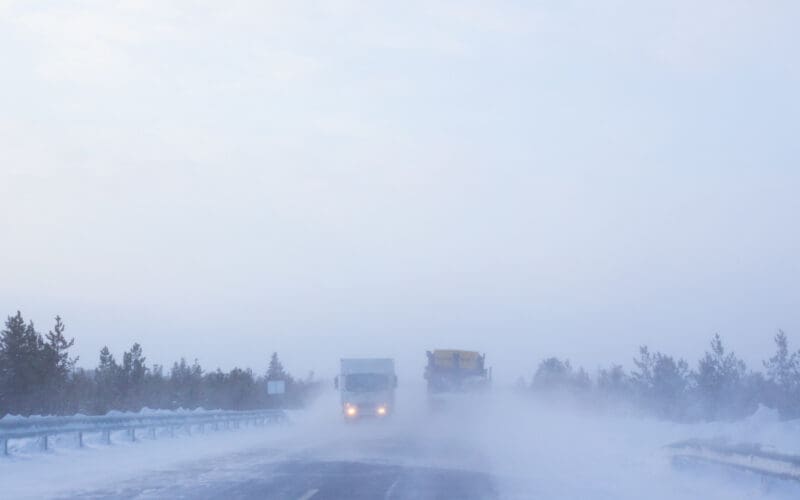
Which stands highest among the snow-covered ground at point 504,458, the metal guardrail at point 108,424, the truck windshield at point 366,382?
the truck windshield at point 366,382

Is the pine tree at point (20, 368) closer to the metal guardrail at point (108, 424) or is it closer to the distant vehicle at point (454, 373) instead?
the metal guardrail at point (108, 424)

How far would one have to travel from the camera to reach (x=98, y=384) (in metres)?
53.7

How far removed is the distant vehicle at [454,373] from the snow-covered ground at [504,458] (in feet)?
35.5

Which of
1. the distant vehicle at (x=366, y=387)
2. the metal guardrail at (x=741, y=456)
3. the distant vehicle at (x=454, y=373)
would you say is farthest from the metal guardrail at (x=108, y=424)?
the metal guardrail at (x=741, y=456)

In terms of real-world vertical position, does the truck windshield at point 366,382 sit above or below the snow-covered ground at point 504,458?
above

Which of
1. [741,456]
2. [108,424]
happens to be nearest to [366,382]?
[108,424]

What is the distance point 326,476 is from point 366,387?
3324cm

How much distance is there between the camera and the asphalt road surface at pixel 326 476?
17.0 meters

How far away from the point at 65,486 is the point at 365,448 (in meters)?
13.9

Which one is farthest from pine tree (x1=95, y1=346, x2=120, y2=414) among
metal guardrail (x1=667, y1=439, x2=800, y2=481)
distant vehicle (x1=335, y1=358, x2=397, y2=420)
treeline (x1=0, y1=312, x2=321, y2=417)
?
metal guardrail (x1=667, y1=439, x2=800, y2=481)

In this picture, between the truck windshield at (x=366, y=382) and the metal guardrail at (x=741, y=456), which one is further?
the truck windshield at (x=366, y=382)

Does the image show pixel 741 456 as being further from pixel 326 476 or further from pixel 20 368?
pixel 20 368

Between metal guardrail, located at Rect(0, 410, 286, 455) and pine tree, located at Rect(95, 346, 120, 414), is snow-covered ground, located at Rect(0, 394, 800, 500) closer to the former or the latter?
metal guardrail, located at Rect(0, 410, 286, 455)

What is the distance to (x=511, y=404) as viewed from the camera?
6375 centimetres
